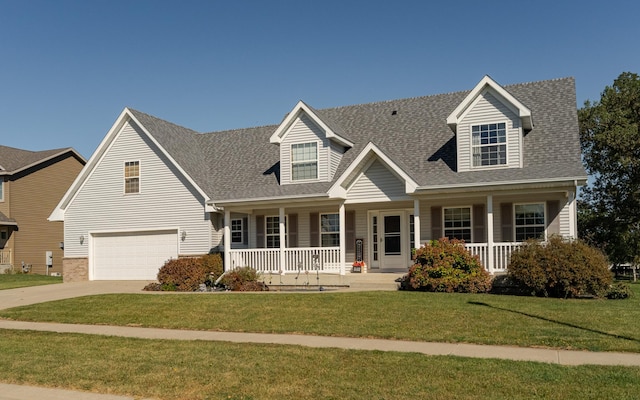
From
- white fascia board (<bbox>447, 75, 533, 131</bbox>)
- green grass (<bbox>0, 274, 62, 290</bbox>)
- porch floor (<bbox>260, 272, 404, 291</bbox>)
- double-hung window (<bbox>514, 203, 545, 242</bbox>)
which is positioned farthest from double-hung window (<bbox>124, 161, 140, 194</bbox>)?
double-hung window (<bbox>514, 203, 545, 242</bbox>)

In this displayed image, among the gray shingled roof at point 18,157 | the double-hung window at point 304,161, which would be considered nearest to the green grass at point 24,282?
the gray shingled roof at point 18,157

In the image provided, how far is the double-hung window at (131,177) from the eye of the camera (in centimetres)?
2541

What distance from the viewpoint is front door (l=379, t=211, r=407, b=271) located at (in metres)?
22.3

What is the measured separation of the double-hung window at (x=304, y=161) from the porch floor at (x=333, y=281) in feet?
13.1

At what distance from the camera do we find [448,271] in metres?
17.9

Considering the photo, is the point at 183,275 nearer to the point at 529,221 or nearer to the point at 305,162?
the point at 305,162

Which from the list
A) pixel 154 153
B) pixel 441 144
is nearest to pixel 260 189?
pixel 154 153

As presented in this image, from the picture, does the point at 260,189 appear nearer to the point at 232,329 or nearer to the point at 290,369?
the point at 232,329

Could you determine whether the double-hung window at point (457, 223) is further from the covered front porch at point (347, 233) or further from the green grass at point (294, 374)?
the green grass at point (294, 374)

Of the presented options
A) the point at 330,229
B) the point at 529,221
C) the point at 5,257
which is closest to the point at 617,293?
the point at 529,221

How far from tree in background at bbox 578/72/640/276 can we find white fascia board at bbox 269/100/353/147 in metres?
14.5

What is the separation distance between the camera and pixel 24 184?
1491 inches

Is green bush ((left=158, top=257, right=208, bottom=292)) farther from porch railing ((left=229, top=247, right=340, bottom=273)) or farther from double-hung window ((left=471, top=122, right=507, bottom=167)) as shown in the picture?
double-hung window ((left=471, top=122, right=507, bottom=167))

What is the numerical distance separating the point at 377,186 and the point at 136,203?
34.9ft
